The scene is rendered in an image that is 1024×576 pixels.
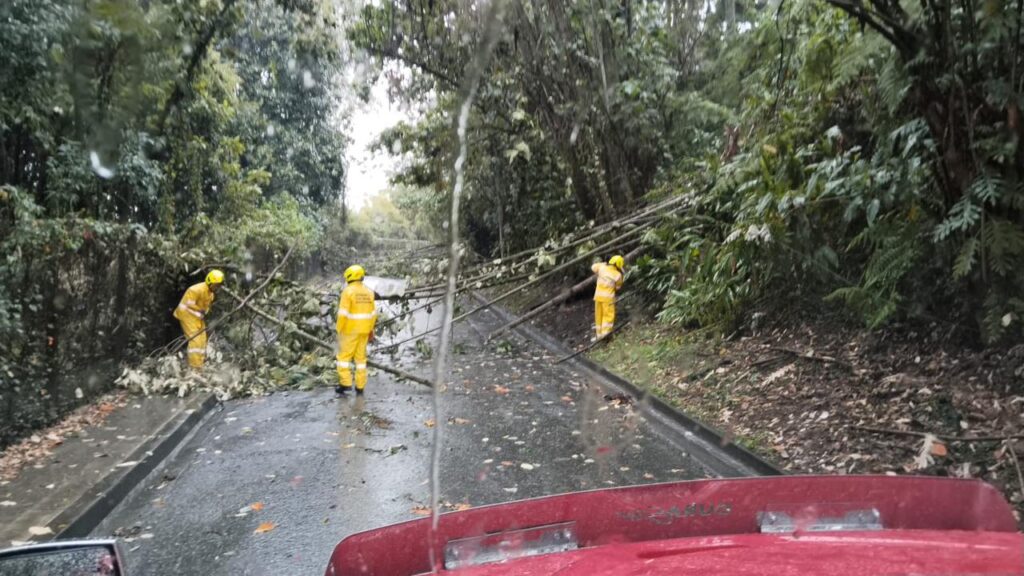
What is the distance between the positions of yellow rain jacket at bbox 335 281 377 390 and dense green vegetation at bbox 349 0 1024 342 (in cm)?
355

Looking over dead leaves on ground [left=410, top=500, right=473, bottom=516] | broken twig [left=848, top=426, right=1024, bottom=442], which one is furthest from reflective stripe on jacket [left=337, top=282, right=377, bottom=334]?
broken twig [left=848, top=426, right=1024, bottom=442]

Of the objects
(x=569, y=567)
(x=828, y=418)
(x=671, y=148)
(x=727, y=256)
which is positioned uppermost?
(x=671, y=148)

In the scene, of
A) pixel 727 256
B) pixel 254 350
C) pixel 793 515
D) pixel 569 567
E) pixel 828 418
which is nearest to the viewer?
pixel 569 567

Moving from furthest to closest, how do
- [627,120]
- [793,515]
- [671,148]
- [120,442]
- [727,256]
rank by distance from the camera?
[671,148] < [627,120] < [727,256] < [120,442] < [793,515]

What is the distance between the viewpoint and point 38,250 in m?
6.76

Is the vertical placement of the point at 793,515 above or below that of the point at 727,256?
below

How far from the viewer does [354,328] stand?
31.1 ft

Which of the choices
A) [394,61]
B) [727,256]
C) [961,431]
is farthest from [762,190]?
[394,61]

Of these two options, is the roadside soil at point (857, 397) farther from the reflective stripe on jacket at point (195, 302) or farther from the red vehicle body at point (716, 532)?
the reflective stripe on jacket at point (195, 302)

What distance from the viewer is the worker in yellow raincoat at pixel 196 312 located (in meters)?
10.5

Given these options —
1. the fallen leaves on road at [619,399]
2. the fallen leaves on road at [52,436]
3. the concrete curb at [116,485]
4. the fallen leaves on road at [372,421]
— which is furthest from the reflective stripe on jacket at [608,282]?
the fallen leaves on road at [52,436]

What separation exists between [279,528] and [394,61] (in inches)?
455

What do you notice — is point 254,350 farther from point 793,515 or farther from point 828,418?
point 793,515

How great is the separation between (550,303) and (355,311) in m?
4.53
